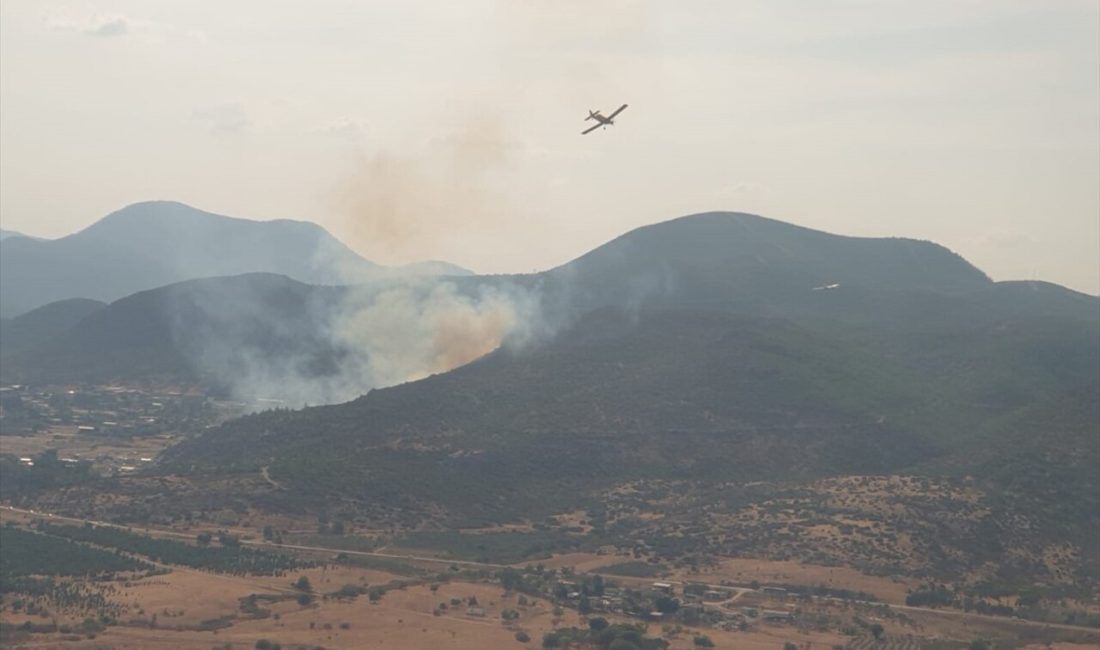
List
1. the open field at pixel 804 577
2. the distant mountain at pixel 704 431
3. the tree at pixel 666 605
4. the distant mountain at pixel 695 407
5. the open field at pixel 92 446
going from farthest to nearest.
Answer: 1. the open field at pixel 92 446
2. the distant mountain at pixel 695 407
3. the distant mountain at pixel 704 431
4. the open field at pixel 804 577
5. the tree at pixel 666 605

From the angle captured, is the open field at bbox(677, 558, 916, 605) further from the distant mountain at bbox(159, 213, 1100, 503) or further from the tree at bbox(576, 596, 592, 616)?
the distant mountain at bbox(159, 213, 1100, 503)

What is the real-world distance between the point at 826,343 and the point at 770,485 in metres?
50.7

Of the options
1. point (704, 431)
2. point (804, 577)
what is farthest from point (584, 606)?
point (704, 431)

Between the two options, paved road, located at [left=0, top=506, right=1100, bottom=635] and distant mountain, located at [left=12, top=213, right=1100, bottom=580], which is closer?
paved road, located at [left=0, top=506, right=1100, bottom=635]

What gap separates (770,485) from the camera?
132 m

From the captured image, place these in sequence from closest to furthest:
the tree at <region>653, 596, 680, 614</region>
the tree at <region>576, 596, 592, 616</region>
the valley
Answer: the valley → the tree at <region>576, 596, 592, 616</region> → the tree at <region>653, 596, 680, 614</region>

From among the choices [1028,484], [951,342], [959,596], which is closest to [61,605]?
[959,596]

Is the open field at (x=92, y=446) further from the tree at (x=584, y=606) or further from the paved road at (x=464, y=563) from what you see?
the tree at (x=584, y=606)

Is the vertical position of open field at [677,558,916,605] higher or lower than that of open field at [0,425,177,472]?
lower

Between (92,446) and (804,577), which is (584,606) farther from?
(92,446)

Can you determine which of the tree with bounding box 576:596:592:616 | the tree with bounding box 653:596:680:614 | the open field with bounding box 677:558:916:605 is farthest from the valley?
the tree with bounding box 576:596:592:616

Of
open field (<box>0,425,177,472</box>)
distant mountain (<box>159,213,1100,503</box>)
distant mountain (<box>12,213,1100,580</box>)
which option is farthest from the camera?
open field (<box>0,425,177,472</box>)

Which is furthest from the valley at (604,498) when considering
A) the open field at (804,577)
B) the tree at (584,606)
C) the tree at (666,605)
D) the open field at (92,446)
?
the open field at (92,446)

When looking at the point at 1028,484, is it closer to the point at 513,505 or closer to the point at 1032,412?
the point at 1032,412
